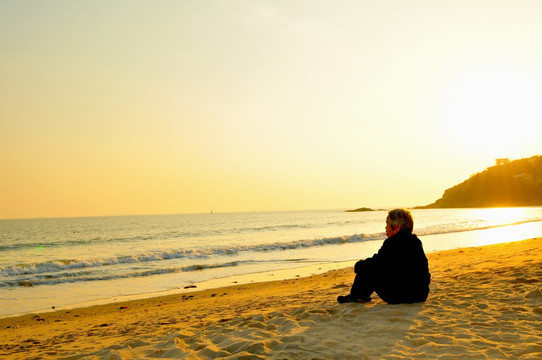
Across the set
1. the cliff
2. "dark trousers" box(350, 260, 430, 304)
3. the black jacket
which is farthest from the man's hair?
the cliff

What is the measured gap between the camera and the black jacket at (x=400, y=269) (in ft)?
20.2

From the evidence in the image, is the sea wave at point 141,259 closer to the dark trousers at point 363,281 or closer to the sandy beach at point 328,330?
the sandy beach at point 328,330

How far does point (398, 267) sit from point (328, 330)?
160 cm

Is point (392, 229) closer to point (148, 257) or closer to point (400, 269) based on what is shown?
point (400, 269)

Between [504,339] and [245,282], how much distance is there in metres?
10.7

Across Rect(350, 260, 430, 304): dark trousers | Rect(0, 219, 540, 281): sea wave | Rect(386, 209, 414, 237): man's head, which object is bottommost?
Rect(0, 219, 540, 281): sea wave

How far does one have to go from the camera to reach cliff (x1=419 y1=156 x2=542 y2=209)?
12344 cm

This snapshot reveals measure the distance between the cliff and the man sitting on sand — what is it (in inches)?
5329

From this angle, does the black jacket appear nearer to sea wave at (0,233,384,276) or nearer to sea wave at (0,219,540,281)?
sea wave at (0,219,540,281)

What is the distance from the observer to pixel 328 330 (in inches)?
215

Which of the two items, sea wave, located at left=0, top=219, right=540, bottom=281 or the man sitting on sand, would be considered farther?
sea wave, located at left=0, top=219, right=540, bottom=281

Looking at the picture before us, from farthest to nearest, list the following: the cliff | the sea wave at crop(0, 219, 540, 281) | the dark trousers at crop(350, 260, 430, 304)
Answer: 1. the cliff
2. the sea wave at crop(0, 219, 540, 281)
3. the dark trousers at crop(350, 260, 430, 304)

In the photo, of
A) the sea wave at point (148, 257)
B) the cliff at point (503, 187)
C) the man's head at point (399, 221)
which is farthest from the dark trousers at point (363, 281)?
the cliff at point (503, 187)

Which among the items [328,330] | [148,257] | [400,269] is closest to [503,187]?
[148,257]
